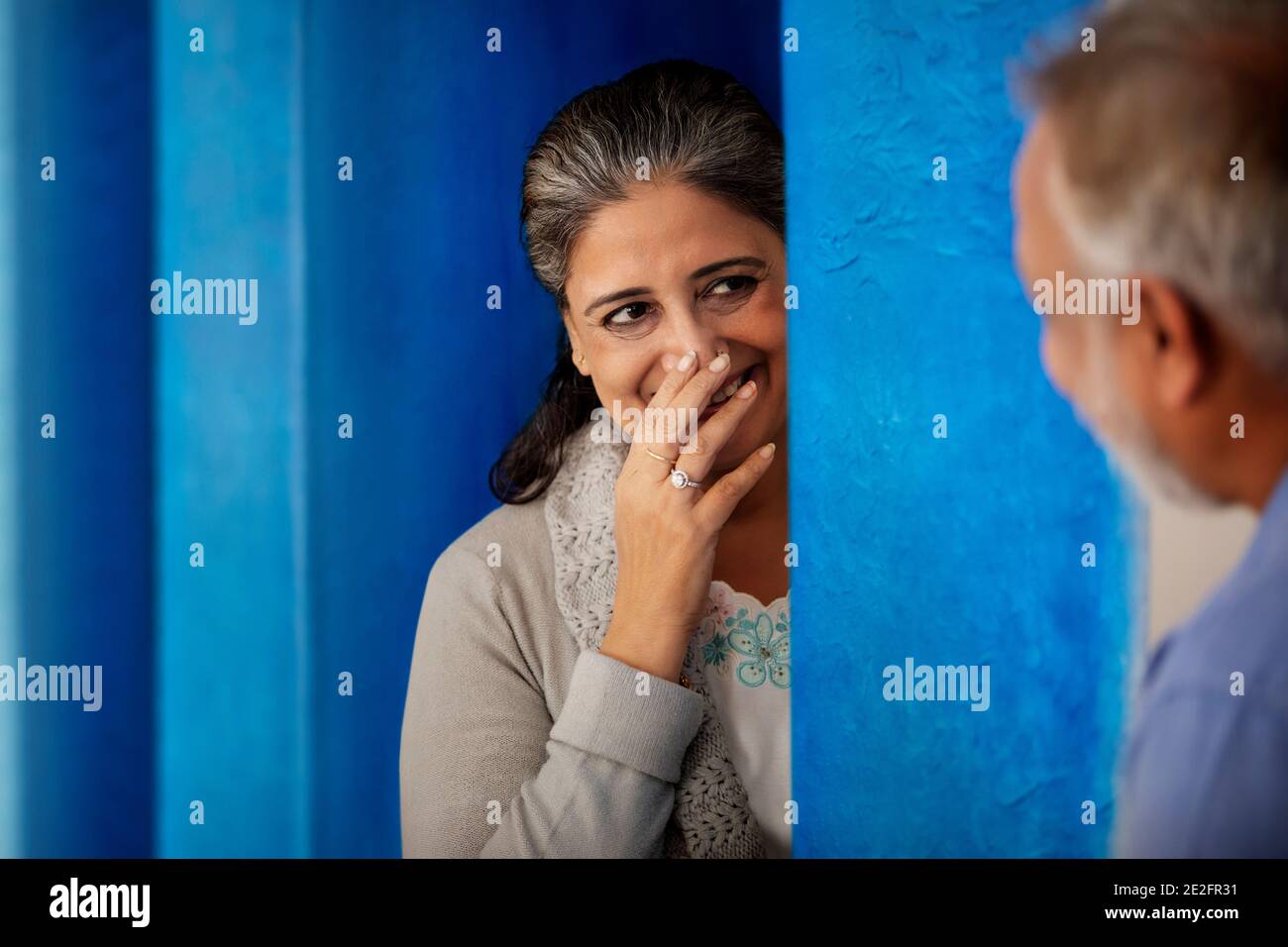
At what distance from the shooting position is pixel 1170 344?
131 cm

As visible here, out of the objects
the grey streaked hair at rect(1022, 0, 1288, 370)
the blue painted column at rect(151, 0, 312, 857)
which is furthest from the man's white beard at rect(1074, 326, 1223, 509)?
the blue painted column at rect(151, 0, 312, 857)

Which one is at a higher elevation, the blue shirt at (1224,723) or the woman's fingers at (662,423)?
the woman's fingers at (662,423)

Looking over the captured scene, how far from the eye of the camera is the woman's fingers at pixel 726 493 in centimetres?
152

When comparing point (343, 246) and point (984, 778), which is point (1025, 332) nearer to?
point (984, 778)

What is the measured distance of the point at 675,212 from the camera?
4.90 feet

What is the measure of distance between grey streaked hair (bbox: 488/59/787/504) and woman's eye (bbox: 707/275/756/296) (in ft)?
0.25

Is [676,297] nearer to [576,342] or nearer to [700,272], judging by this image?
[700,272]

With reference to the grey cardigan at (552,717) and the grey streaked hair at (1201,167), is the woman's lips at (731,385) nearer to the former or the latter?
the grey cardigan at (552,717)

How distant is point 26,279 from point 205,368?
294mm

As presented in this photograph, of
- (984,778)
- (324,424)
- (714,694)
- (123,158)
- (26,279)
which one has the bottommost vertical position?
(984,778)

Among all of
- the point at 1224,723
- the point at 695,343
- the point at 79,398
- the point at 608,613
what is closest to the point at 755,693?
the point at 608,613

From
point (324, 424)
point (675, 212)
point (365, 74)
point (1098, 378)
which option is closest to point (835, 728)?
point (1098, 378)

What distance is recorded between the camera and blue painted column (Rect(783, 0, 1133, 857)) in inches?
57.2

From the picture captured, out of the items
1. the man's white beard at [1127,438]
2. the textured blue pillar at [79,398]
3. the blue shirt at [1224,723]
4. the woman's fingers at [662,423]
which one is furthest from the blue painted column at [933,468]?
the textured blue pillar at [79,398]
